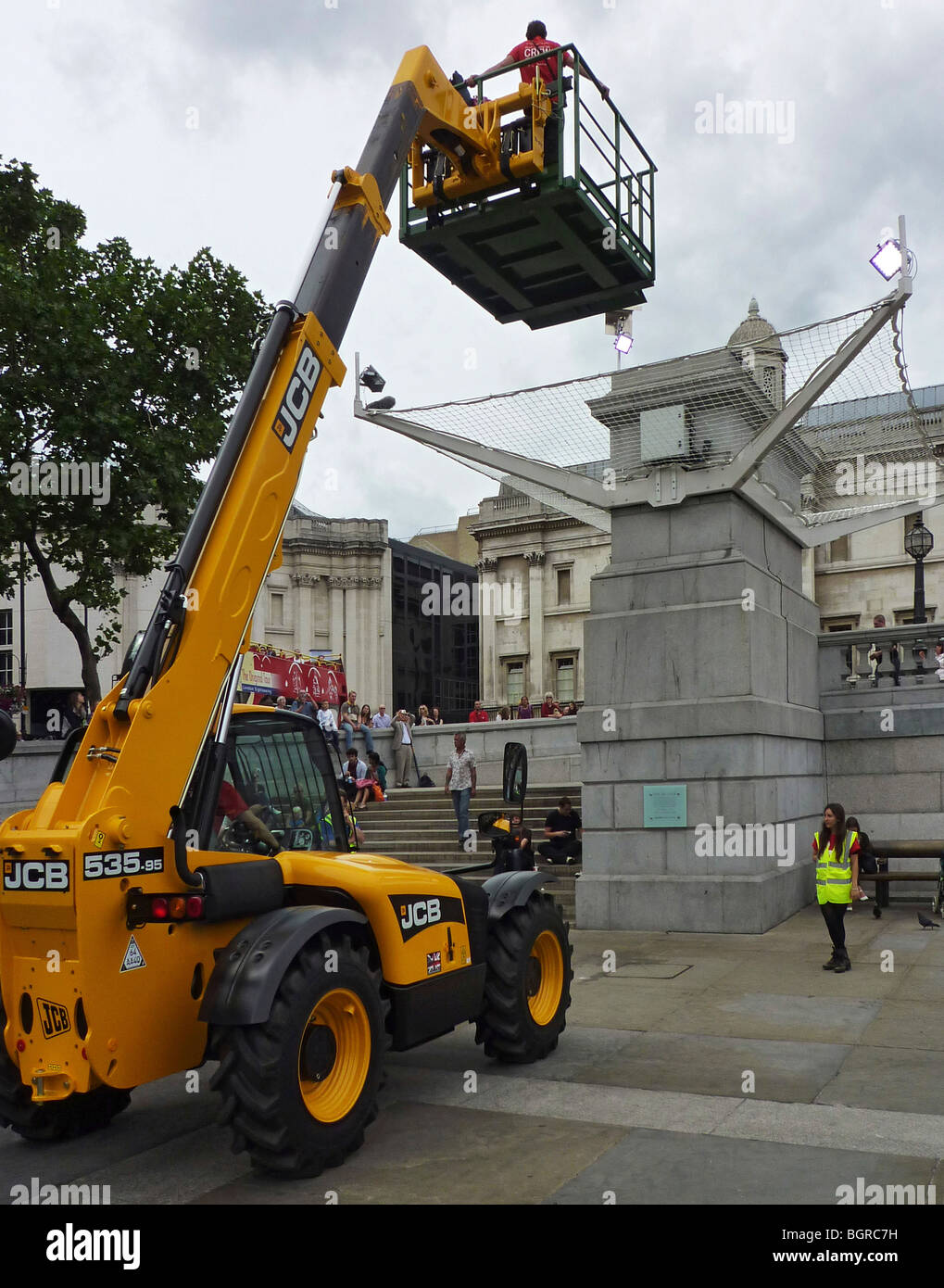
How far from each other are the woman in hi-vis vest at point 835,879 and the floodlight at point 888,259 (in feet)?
18.5

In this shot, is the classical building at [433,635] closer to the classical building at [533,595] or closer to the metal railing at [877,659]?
the classical building at [533,595]

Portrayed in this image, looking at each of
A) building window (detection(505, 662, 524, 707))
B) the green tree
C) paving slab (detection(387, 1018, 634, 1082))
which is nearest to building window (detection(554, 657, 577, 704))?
building window (detection(505, 662, 524, 707))

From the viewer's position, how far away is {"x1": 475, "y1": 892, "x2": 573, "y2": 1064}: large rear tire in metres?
7.02

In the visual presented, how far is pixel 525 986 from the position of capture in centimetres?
721

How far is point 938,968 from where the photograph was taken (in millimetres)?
9945

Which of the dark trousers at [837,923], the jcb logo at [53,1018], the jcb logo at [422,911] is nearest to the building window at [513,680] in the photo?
the dark trousers at [837,923]

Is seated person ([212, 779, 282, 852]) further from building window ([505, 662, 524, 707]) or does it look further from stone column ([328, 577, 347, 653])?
stone column ([328, 577, 347, 653])

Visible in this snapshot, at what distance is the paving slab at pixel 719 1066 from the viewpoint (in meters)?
6.54

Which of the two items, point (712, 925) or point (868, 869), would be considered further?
point (868, 869)

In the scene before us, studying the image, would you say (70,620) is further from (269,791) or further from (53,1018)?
(53,1018)

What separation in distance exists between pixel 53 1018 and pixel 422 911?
208 centimetres

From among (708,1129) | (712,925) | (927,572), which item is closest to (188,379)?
(712,925)

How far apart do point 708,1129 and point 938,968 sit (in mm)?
5198
